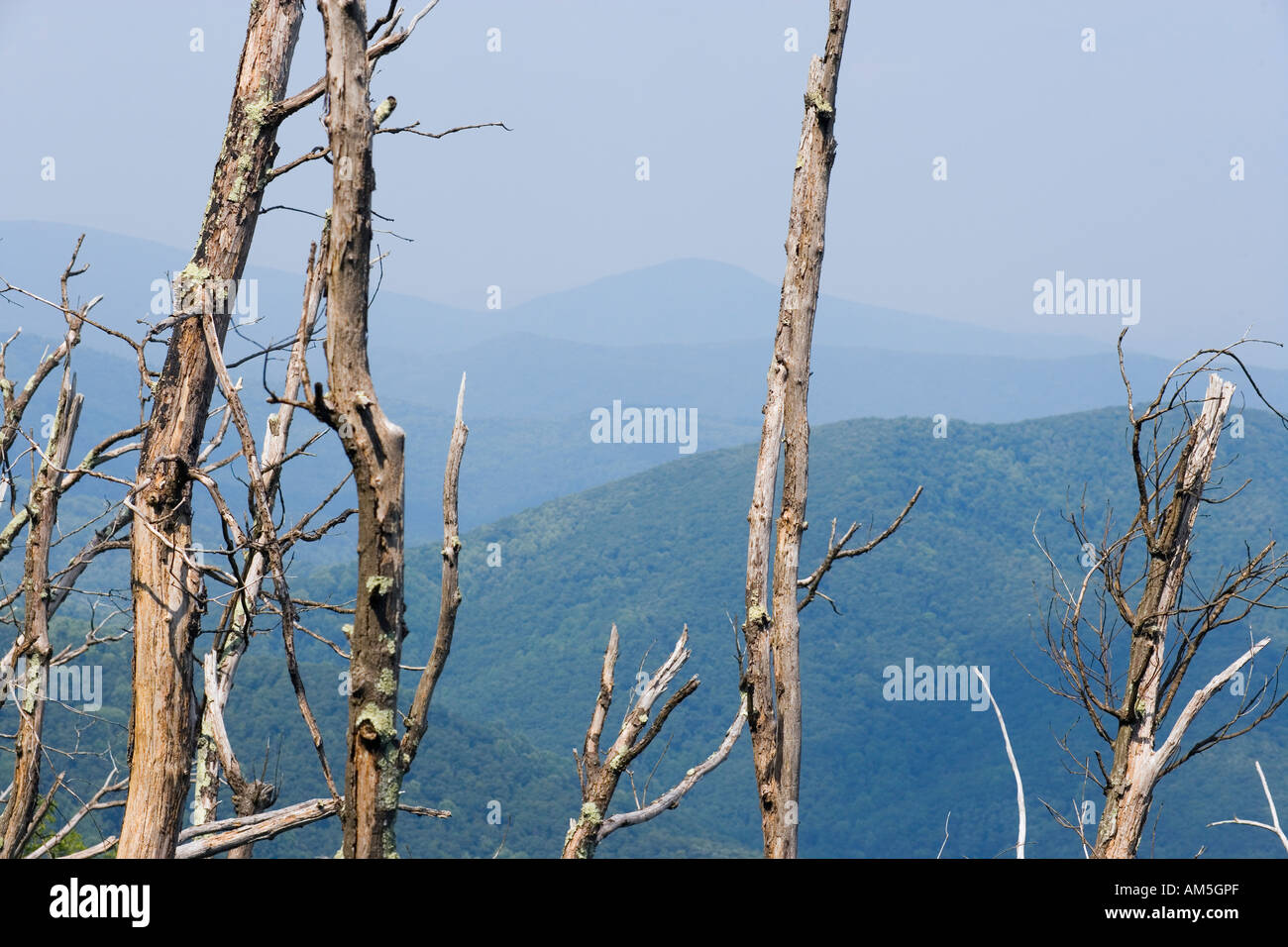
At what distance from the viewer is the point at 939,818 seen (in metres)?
53.8

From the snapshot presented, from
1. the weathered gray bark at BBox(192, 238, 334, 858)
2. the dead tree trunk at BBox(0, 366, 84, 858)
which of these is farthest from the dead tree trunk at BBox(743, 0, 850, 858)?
the dead tree trunk at BBox(0, 366, 84, 858)

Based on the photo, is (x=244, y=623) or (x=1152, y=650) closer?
(x=244, y=623)

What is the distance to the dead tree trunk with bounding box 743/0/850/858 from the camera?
5555 millimetres

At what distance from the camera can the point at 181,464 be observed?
488cm

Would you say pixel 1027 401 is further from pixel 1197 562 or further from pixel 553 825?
pixel 553 825

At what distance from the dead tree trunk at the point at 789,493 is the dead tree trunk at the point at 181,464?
2.86 m

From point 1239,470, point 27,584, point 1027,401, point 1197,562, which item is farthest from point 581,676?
point 1027,401

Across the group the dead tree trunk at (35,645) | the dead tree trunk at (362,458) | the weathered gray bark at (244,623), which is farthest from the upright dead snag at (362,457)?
the dead tree trunk at (35,645)

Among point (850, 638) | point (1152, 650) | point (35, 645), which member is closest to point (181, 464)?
point (35, 645)

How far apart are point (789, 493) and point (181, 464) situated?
3150 millimetres

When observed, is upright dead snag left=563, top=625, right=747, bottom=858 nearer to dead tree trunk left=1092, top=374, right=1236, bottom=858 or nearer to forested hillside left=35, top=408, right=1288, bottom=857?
dead tree trunk left=1092, top=374, right=1236, bottom=858

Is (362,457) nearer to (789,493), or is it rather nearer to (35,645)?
(789,493)

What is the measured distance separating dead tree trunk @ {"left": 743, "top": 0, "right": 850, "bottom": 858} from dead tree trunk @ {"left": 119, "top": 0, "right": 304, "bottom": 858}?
2859mm

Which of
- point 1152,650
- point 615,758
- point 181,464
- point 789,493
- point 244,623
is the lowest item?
point 615,758
